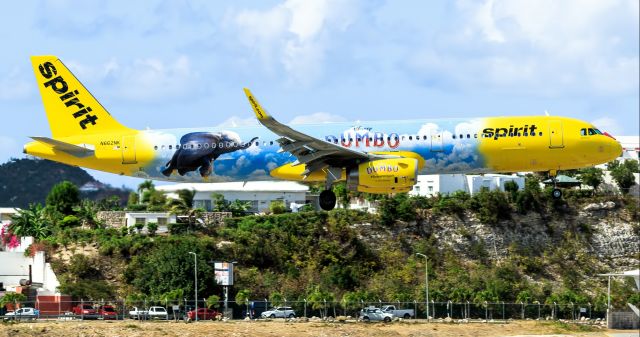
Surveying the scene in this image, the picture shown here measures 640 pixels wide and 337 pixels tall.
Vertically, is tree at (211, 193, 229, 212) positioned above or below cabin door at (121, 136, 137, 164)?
below

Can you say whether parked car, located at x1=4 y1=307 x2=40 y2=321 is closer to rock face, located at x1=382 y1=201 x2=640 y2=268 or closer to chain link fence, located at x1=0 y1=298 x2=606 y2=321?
chain link fence, located at x1=0 y1=298 x2=606 y2=321

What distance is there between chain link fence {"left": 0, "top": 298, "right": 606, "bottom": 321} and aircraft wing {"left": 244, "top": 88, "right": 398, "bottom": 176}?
14.7 metres

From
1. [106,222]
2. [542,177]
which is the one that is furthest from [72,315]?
[542,177]

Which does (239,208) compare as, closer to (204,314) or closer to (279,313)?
(279,313)

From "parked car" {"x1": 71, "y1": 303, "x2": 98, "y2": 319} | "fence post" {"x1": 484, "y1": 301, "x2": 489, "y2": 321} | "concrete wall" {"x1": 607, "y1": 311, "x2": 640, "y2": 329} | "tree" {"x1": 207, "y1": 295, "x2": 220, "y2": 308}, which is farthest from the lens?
"fence post" {"x1": 484, "y1": 301, "x2": 489, "y2": 321}

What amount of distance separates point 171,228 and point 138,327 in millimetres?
36253

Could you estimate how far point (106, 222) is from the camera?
114 m

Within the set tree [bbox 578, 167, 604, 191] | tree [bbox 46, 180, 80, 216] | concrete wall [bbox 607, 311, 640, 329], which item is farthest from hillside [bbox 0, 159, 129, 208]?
tree [bbox 578, 167, 604, 191]

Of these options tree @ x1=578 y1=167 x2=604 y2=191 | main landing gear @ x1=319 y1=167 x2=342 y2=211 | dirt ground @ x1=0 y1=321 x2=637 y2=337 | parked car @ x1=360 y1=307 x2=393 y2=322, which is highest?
tree @ x1=578 y1=167 x2=604 y2=191

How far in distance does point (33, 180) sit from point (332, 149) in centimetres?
6294

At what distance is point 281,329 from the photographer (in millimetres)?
75875

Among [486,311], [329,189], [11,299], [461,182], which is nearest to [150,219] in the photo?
[11,299]

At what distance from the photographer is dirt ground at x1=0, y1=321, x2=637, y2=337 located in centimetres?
7212

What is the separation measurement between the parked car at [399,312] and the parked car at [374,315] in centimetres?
102
